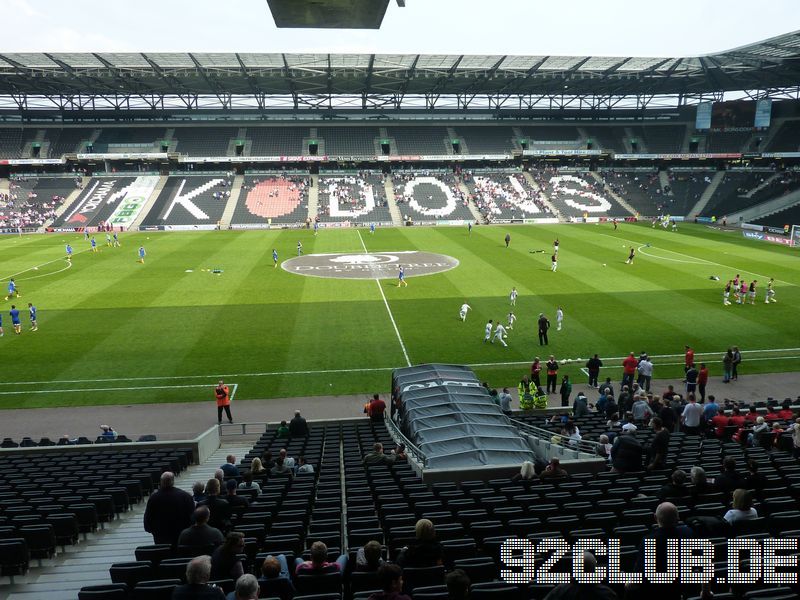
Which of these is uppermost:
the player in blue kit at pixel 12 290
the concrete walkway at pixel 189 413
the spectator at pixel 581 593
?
the spectator at pixel 581 593

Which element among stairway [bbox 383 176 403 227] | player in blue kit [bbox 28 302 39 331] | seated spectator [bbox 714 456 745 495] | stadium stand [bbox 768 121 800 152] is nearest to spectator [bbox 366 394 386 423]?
seated spectator [bbox 714 456 745 495]

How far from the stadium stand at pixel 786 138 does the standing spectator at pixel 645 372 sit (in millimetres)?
79239

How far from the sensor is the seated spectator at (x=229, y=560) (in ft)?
20.5

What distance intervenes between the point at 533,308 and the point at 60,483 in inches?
1050

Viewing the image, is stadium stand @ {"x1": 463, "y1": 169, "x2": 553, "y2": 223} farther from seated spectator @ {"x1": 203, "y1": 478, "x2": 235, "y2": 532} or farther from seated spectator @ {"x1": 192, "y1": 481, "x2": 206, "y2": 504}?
seated spectator @ {"x1": 203, "y1": 478, "x2": 235, "y2": 532}

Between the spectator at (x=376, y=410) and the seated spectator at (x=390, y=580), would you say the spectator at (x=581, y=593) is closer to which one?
the seated spectator at (x=390, y=580)

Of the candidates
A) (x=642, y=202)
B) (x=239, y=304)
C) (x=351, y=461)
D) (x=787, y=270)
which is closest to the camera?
(x=351, y=461)

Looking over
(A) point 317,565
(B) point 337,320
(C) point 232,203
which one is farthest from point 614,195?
(A) point 317,565

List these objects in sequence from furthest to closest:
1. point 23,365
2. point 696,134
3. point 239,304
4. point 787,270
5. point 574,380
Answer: point 696,134, point 787,270, point 239,304, point 23,365, point 574,380

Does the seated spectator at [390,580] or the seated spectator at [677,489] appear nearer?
the seated spectator at [390,580]

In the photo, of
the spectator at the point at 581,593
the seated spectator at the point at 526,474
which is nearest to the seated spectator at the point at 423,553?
the spectator at the point at 581,593

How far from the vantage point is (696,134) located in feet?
305

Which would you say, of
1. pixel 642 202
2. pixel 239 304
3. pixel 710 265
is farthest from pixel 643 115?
pixel 239 304

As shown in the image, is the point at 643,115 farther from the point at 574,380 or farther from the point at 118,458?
the point at 118,458
